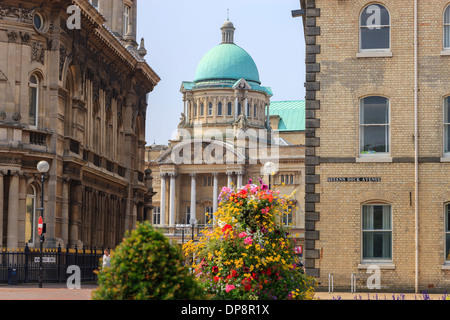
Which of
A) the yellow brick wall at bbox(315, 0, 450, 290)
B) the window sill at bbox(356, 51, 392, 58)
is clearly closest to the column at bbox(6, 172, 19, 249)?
A: the yellow brick wall at bbox(315, 0, 450, 290)

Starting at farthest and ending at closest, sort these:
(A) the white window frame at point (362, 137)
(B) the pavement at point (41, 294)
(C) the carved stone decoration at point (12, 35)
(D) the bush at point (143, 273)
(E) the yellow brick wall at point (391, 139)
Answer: (C) the carved stone decoration at point (12, 35)
(A) the white window frame at point (362, 137)
(E) the yellow brick wall at point (391, 139)
(B) the pavement at point (41, 294)
(D) the bush at point (143, 273)

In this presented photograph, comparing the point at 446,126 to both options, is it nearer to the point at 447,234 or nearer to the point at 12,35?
the point at 447,234

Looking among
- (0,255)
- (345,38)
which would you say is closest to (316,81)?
(345,38)

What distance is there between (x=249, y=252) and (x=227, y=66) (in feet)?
441

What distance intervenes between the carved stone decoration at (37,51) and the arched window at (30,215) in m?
5.75

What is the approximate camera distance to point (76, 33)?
4700 centimetres

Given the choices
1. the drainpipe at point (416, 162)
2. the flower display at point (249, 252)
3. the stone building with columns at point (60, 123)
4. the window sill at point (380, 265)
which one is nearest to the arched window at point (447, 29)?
the drainpipe at point (416, 162)

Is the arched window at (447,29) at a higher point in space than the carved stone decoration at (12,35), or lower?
lower

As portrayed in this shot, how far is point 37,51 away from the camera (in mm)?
42344

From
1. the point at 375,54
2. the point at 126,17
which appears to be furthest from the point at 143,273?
the point at 126,17

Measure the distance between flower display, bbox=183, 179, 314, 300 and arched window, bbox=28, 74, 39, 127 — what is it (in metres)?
24.2

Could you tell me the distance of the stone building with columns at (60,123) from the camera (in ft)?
134

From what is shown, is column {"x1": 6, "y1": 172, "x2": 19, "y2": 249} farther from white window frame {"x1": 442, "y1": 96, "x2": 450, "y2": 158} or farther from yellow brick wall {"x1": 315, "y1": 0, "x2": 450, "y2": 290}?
white window frame {"x1": 442, "y1": 96, "x2": 450, "y2": 158}

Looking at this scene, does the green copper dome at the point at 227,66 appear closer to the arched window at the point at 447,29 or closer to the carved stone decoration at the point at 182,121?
the carved stone decoration at the point at 182,121
